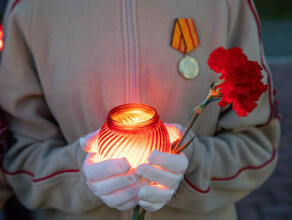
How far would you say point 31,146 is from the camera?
1.09 meters

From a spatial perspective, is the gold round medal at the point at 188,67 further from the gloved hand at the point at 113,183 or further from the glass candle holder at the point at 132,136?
the gloved hand at the point at 113,183

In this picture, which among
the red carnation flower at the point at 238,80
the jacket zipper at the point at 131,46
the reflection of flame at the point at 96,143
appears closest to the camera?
the red carnation flower at the point at 238,80

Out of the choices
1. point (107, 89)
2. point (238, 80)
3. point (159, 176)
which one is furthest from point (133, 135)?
point (107, 89)

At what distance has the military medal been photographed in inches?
38.3

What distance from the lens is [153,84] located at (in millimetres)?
989

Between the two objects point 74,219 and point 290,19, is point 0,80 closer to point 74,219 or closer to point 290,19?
point 74,219

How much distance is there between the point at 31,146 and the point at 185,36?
61cm

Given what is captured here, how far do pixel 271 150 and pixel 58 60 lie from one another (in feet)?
2.57

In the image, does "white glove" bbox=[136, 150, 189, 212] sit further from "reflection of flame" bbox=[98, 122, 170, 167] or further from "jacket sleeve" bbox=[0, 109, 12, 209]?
"jacket sleeve" bbox=[0, 109, 12, 209]

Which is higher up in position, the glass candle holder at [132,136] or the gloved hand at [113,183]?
the glass candle holder at [132,136]

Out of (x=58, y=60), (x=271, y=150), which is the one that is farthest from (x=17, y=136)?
(x=271, y=150)

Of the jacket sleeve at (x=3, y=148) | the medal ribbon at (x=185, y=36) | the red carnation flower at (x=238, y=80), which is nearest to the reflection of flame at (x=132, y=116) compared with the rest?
the red carnation flower at (x=238, y=80)

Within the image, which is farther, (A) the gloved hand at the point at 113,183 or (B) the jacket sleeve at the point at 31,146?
(B) the jacket sleeve at the point at 31,146

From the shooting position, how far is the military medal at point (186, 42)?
0.97 metres
